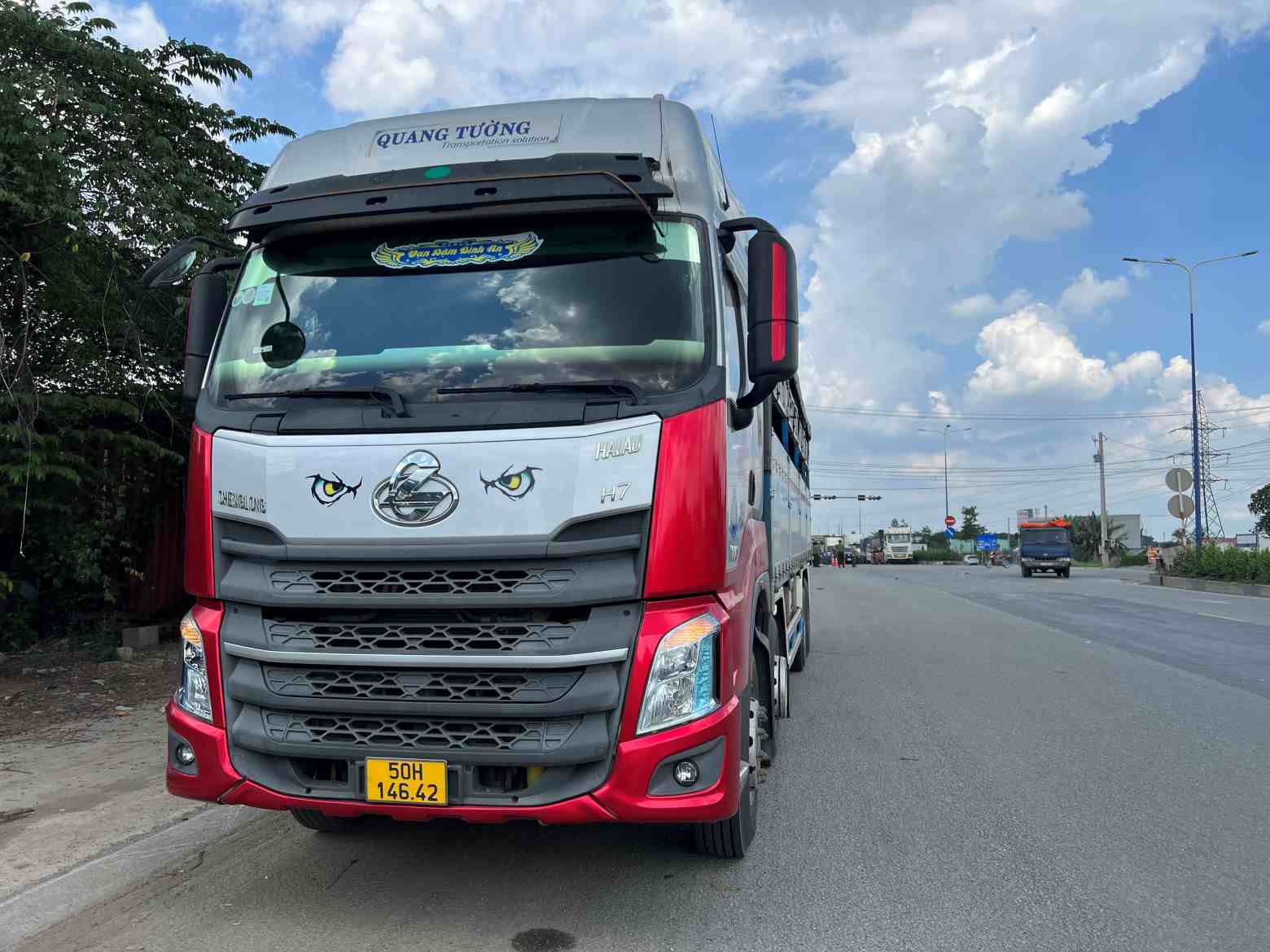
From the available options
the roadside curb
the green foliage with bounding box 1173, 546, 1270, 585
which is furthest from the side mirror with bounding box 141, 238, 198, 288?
the green foliage with bounding box 1173, 546, 1270, 585

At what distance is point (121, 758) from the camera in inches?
245

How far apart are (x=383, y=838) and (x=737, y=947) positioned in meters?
1.99

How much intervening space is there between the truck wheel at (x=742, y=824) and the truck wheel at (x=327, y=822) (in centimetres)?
166

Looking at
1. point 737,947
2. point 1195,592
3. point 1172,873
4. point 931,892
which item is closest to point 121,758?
point 737,947

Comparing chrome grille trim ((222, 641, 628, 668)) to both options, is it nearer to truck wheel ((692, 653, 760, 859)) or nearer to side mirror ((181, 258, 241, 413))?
truck wheel ((692, 653, 760, 859))

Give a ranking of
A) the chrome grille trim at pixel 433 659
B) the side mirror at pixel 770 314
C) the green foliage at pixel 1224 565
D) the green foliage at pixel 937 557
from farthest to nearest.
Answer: the green foliage at pixel 937 557 < the green foliage at pixel 1224 565 < the side mirror at pixel 770 314 < the chrome grille trim at pixel 433 659

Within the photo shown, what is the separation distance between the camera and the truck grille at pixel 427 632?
340 centimetres

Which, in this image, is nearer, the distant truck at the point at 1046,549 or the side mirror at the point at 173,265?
the side mirror at the point at 173,265

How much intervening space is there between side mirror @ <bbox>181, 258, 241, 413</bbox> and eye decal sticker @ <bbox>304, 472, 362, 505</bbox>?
1174 millimetres

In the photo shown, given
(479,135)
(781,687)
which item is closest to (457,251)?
(479,135)

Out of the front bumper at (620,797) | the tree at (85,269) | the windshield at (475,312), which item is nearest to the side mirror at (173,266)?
the windshield at (475,312)

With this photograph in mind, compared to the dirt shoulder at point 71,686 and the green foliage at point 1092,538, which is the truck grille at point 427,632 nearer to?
the dirt shoulder at point 71,686

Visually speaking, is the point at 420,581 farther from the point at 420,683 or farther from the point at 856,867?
the point at 856,867

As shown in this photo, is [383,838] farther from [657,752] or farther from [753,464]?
[753,464]
